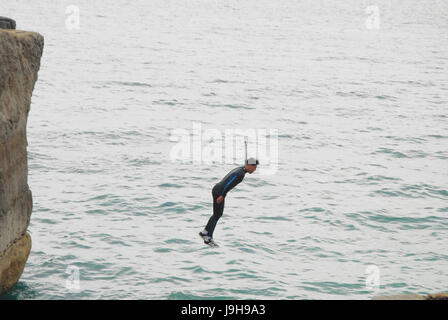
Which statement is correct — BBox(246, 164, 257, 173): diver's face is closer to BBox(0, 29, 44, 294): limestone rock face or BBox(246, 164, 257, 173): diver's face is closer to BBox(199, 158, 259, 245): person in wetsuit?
BBox(199, 158, 259, 245): person in wetsuit

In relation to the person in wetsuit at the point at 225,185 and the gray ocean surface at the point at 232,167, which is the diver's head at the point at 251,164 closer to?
the person in wetsuit at the point at 225,185

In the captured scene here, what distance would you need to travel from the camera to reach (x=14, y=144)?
1814cm

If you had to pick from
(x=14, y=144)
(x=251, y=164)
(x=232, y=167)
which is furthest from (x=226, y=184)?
(x=232, y=167)

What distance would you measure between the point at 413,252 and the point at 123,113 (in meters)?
27.5

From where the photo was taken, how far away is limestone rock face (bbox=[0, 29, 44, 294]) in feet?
57.2

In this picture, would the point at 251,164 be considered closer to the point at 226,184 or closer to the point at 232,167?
the point at 226,184

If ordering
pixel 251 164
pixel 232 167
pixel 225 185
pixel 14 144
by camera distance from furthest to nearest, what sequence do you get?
pixel 232 167 < pixel 225 185 < pixel 14 144 < pixel 251 164

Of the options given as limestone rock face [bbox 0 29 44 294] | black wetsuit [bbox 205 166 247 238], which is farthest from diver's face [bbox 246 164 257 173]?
limestone rock face [bbox 0 29 44 294]

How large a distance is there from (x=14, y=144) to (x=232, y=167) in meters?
22.0

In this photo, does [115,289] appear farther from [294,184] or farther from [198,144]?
[198,144]

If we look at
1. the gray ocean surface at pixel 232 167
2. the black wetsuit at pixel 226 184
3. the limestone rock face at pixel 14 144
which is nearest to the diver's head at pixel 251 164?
the black wetsuit at pixel 226 184

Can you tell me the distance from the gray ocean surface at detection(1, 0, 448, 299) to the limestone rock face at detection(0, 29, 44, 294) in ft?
6.45

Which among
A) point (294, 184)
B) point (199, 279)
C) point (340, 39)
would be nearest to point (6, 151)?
point (199, 279)

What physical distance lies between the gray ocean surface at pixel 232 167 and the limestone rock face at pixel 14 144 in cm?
197
